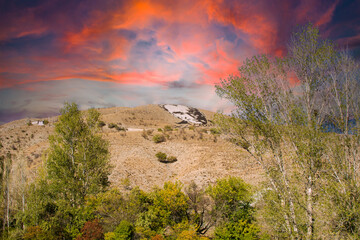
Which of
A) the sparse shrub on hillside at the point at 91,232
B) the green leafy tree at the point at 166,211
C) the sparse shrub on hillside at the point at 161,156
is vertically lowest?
the sparse shrub on hillside at the point at 91,232

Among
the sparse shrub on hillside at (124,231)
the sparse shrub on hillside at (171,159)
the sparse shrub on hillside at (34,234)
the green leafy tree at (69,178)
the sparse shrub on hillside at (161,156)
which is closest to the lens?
the sparse shrub on hillside at (124,231)

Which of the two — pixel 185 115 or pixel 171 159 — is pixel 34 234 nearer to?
pixel 171 159

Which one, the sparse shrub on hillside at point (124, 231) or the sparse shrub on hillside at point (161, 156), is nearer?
the sparse shrub on hillside at point (124, 231)

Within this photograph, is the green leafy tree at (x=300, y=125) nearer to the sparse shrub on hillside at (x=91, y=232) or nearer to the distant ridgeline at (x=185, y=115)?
the sparse shrub on hillside at (x=91, y=232)

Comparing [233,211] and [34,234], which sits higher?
[233,211]

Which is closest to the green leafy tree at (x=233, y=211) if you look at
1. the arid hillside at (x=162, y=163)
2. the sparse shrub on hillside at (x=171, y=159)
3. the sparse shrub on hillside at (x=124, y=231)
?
the arid hillside at (x=162, y=163)

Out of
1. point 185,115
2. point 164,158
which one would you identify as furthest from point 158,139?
point 185,115

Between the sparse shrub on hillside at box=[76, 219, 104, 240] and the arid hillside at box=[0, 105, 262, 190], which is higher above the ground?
the arid hillside at box=[0, 105, 262, 190]

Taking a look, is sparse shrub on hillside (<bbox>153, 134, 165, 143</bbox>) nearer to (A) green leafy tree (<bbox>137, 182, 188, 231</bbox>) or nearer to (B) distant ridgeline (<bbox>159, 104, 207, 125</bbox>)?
(A) green leafy tree (<bbox>137, 182, 188, 231</bbox>)

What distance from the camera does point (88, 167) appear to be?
1925cm

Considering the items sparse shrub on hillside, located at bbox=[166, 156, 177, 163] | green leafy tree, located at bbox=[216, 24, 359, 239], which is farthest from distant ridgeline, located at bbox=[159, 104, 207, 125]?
green leafy tree, located at bbox=[216, 24, 359, 239]

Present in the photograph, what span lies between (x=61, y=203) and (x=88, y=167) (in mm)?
3773

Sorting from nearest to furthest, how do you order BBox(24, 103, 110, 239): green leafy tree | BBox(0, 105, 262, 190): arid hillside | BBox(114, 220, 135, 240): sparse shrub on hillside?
BBox(114, 220, 135, 240): sparse shrub on hillside
BBox(24, 103, 110, 239): green leafy tree
BBox(0, 105, 262, 190): arid hillside

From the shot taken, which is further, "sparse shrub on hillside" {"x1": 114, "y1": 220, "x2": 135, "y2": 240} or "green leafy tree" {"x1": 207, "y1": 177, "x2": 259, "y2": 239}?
"sparse shrub on hillside" {"x1": 114, "y1": 220, "x2": 135, "y2": 240}
